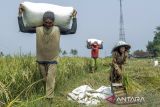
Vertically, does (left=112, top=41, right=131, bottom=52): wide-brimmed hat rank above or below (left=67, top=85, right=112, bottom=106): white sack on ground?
above

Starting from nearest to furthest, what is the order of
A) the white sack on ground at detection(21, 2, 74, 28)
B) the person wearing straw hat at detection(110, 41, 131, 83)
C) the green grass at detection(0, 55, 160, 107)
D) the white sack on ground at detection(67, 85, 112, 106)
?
the green grass at detection(0, 55, 160, 107)
the white sack on ground at detection(21, 2, 74, 28)
the white sack on ground at detection(67, 85, 112, 106)
the person wearing straw hat at detection(110, 41, 131, 83)

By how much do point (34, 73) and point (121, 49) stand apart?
5.34 ft

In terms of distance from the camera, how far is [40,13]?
8.87 m

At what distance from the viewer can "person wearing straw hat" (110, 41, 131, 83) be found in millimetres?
9969

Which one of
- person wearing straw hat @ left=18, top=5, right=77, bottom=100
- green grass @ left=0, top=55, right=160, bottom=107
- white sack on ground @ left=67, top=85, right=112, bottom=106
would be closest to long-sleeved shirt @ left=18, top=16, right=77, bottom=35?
person wearing straw hat @ left=18, top=5, right=77, bottom=100

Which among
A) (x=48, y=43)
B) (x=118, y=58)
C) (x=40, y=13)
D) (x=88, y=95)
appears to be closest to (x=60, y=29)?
(x=48, y=43)

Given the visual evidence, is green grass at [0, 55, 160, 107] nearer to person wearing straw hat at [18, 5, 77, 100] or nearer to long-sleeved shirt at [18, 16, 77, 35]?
person wearing straw hat at [18, 5, 77, 100]

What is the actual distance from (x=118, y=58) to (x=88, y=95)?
94cm

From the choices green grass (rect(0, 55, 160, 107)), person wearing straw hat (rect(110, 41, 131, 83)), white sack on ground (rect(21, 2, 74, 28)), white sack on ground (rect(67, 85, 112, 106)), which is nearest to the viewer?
green grass (rect(0, 55, 160, 107))

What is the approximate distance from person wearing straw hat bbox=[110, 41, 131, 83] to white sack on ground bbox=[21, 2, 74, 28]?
4.47 ft

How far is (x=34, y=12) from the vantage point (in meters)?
8.85

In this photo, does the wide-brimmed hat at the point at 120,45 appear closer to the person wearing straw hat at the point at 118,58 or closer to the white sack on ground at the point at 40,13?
the person wearing straw hat at the point at 118,58

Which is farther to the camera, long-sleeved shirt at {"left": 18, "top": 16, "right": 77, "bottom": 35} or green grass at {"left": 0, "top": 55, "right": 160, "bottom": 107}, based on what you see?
long-sleeved shirt at {"left": 18, "top": 16, "right": 77, "bottom": 35}

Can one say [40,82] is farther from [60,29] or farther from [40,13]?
[40,13]
